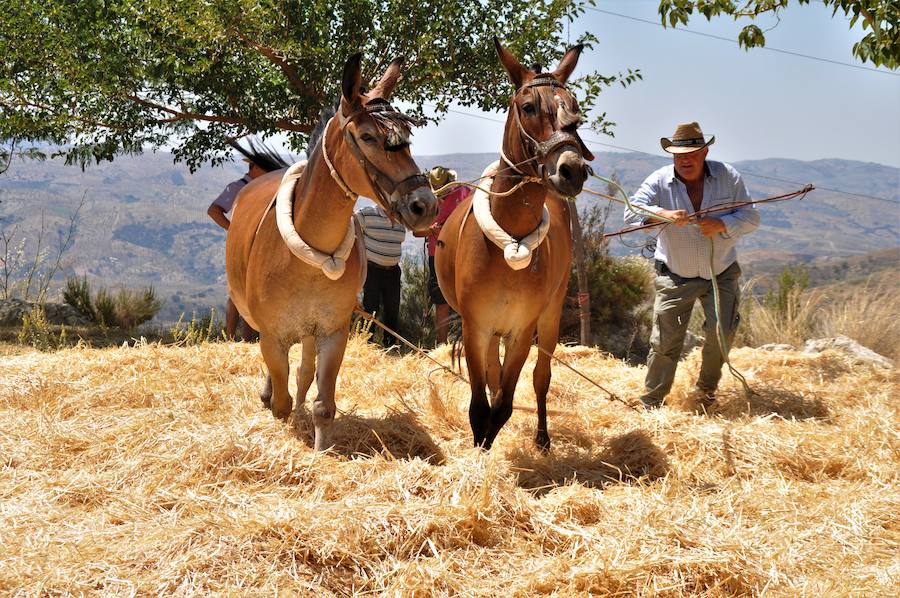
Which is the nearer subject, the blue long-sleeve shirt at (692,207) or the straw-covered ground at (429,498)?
the straw-covered ground at (429,498)

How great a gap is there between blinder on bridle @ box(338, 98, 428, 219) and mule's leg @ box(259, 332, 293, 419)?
1.20 m

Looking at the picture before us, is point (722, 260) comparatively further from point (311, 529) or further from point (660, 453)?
point (311, 529)

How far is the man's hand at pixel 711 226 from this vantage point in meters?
5.09

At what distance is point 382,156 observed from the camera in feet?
11.5

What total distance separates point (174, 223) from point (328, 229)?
13303 cm

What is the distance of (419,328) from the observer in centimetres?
1084

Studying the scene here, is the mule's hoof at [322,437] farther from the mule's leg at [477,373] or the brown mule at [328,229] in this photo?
the mule's leg at [477,373]

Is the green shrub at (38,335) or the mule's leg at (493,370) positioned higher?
the mule's leg at (493,370)

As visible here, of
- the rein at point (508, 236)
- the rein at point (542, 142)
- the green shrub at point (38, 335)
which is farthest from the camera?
the green shrub at point (38, 335)

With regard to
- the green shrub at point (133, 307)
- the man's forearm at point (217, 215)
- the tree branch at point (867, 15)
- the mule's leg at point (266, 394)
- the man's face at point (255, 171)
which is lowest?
the green shrub at point (133, 307)

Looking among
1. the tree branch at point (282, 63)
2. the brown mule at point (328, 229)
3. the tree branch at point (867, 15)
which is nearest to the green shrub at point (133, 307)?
the tree branch at point (282, 63)

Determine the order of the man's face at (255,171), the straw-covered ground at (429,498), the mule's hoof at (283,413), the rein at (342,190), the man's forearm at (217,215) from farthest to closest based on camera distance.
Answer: the man's forearm at (217,215) < the man's face at (255,171) < the mule's hoof at (283,413) < the rein at (342,190) < the straw-covered ground at (429,498)

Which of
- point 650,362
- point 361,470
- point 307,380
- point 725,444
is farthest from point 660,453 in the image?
point 307,380

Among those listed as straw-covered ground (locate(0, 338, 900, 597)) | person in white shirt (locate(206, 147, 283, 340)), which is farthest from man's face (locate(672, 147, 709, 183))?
person in white shirt (locate(206, 147, 283, 340))
